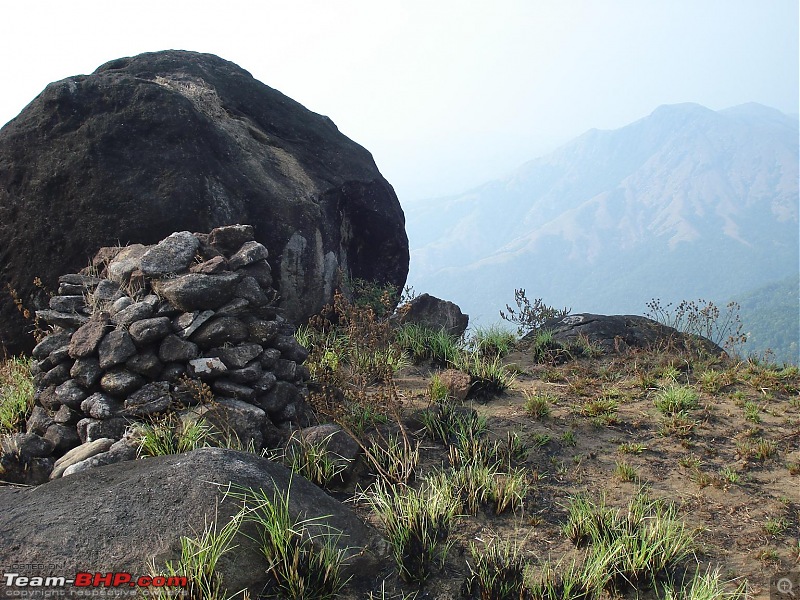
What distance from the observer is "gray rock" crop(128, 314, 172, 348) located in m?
6.02

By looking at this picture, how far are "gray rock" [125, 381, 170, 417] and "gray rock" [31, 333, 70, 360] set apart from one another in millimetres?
1191

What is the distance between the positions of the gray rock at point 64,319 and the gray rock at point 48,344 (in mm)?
194

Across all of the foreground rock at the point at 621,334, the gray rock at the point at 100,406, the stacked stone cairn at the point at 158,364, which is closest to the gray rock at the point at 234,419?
the stacked stone cairn at the point at 158,364

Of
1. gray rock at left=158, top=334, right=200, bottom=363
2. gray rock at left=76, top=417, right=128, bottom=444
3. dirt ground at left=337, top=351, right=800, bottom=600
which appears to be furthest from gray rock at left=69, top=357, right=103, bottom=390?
dirt ground at left=337, top=351, right=800, bottom=600

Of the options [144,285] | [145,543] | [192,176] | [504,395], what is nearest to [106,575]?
[145,543]

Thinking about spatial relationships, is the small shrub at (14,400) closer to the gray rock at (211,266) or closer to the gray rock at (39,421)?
the gray rock at (39,421)

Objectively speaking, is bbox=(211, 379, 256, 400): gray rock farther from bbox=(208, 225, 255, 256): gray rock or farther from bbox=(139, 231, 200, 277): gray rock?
bbox=(208, 225, 255, 256): gray rock

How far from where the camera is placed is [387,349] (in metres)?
9.31

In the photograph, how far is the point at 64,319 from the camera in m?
6.63

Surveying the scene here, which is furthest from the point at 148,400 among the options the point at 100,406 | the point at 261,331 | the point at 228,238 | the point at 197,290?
the point at 228,238

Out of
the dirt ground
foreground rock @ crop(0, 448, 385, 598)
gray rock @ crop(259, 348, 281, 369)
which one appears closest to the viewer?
foreground rock @ crop(0, 448, 385, 598)

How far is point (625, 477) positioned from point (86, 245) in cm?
749

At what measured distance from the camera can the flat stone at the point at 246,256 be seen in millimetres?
7086

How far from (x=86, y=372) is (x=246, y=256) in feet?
6.90
